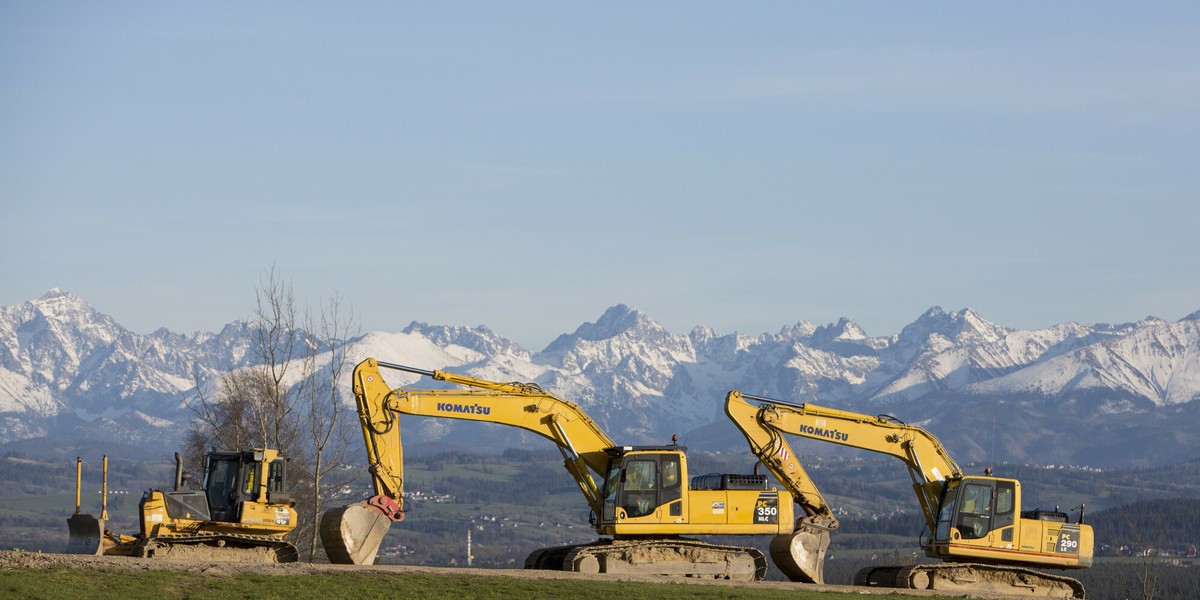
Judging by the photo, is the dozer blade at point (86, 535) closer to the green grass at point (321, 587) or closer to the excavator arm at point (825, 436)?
the green grass at point (321, 587)

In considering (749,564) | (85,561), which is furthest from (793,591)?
(85,561)

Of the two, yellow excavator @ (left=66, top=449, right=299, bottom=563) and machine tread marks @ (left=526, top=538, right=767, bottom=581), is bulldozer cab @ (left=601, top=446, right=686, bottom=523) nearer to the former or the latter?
machine tread marks @ (left=526, top=538, right=767, bottom=581)

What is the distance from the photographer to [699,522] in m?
46.2

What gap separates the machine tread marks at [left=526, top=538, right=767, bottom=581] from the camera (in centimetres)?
4500

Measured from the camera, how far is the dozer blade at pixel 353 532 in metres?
43.6

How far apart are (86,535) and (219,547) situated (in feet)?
11.7

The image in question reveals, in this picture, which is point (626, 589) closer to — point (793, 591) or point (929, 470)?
point (793, 591)

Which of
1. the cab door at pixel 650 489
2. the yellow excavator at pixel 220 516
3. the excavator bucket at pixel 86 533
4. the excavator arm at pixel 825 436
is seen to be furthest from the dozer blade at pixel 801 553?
the excavator bucket at pixel 86 533

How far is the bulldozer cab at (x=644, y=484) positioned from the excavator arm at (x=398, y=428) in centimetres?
101

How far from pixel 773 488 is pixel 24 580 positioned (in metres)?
20.5

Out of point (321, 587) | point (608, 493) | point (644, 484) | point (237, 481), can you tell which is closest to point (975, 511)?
point (644, 484)

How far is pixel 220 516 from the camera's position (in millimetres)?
45031

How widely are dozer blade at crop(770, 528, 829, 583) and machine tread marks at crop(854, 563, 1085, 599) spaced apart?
1806mm

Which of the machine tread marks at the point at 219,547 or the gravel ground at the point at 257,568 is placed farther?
the machine tread marks at the point at 219,547
